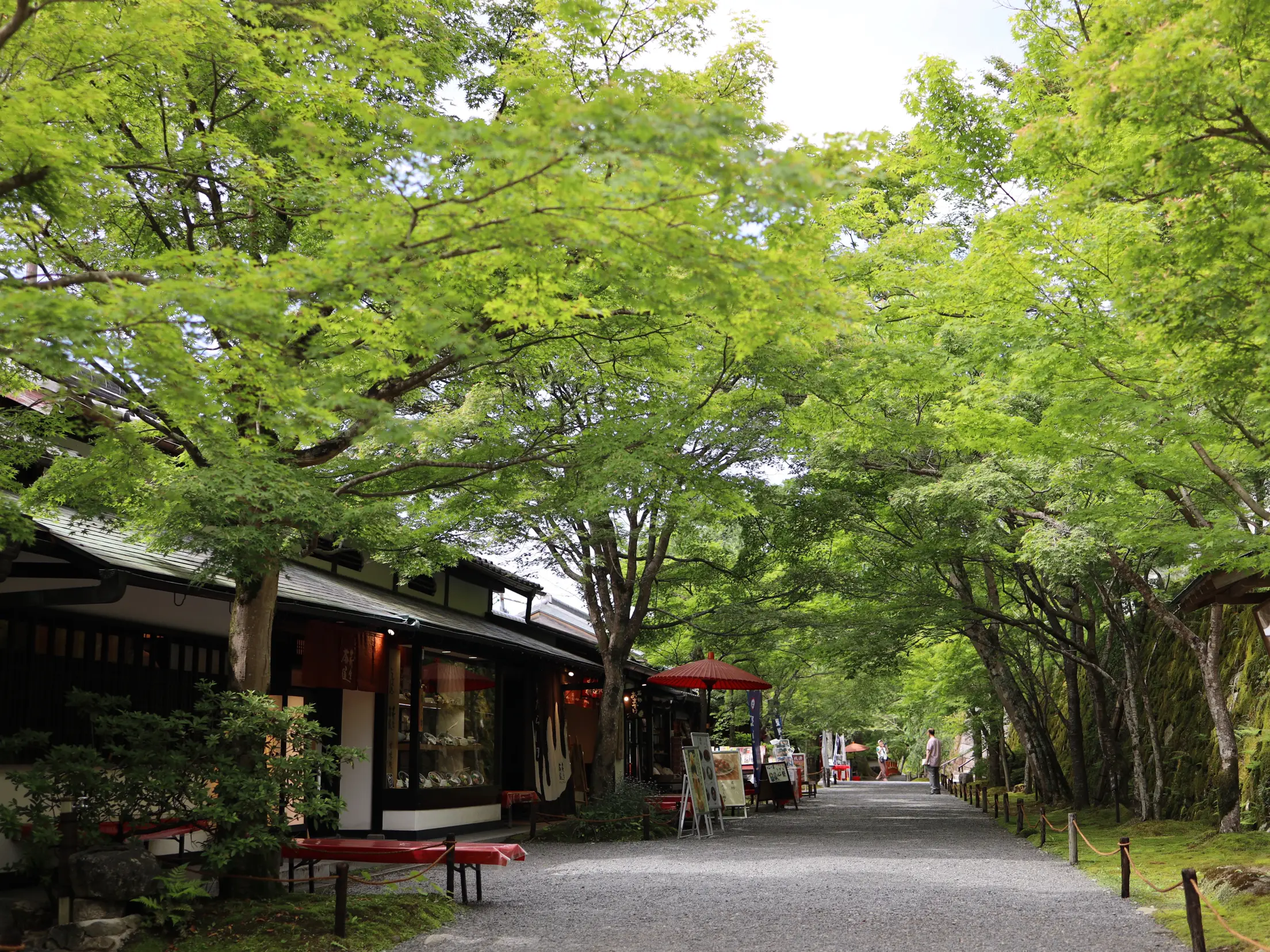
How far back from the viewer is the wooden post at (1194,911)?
650 cm

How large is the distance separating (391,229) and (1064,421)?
24.3ft

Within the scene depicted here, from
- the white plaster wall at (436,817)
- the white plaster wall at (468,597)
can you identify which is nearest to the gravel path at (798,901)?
the white plaster wall at (436,817)

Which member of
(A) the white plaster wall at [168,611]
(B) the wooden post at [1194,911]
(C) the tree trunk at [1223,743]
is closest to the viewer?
(B) the wooden post at [1194,911]

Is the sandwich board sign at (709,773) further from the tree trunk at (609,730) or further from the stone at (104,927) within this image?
the stone at (104,927)

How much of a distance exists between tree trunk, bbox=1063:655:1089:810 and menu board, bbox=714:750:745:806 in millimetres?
6562

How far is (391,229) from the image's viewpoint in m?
5.36

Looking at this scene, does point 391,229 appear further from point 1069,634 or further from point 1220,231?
point 1069,634

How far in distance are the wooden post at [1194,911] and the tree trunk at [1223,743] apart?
8039mm

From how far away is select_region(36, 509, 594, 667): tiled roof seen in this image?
9828 mm

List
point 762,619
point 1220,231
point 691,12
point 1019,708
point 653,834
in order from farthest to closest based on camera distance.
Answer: point 1019,708
point 762,619
point 653,834
point 691,12
point 1220,231

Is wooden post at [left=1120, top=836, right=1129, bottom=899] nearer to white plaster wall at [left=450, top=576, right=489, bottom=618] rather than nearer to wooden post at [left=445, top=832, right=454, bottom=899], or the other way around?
wooden post at [left=445, top=832, right=454, bottom=899]

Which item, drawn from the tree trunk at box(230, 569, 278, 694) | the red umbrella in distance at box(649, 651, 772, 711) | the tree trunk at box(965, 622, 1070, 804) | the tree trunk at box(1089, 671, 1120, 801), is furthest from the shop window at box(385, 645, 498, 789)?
the tree trunk at box(1089, 671, 1120, 801)

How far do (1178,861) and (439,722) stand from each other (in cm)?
1045

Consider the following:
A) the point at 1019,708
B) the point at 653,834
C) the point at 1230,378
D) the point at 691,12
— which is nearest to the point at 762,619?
the point at 653,834
